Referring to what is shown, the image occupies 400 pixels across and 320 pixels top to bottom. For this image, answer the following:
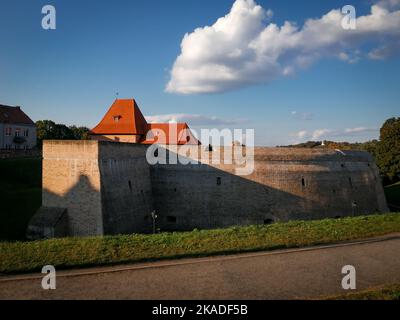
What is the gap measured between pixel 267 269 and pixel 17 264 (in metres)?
6.79

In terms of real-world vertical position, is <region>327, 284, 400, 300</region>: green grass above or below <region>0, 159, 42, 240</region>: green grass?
below

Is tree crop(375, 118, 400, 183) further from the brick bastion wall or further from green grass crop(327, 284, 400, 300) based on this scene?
green grass crop(327, 284, 400, 300)

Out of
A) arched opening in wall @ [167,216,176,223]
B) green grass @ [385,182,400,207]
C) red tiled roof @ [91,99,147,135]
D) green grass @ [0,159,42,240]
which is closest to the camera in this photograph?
green grass @ [0,159,42,240]

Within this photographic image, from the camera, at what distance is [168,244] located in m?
11.1

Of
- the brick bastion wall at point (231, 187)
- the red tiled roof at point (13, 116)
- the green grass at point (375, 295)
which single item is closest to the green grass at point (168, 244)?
the green grass at point (375, 295)

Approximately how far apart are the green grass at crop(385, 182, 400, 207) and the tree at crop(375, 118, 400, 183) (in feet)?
5.20

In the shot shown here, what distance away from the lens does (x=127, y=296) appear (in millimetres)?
7344

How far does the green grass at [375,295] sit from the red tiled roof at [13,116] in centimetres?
3980

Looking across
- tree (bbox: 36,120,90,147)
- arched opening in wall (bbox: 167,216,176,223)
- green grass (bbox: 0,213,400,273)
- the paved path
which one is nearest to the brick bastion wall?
arched opening in wall (bbox: 167,216,176,223)

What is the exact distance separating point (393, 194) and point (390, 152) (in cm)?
725

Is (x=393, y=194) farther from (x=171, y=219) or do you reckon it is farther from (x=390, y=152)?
(x=171, y=219)

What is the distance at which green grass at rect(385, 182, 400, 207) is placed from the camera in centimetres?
3392

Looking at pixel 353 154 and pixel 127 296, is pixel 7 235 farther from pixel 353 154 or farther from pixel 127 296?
pixel 353 154

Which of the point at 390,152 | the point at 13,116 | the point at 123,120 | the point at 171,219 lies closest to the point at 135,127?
the point at 123,120
